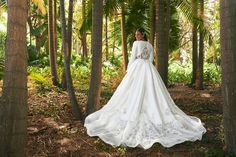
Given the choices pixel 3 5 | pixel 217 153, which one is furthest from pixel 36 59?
pixel 217 153

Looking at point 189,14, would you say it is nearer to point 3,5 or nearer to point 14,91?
point 14,91

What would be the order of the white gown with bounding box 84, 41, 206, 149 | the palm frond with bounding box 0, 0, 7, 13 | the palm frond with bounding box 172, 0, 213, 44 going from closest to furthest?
1. the white gown with bounding box 84, 41, 206, 149
2. the palm frond with bounding box 172, 0, 213, 44
3. the palm frond with bounding box 0, 0, 7, 13

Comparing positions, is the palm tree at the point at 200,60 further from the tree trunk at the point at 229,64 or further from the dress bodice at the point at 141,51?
the tree trunk at the point at 229,64

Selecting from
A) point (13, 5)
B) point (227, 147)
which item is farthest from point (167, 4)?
point (13, 5)

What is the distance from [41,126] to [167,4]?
4957 millimetres

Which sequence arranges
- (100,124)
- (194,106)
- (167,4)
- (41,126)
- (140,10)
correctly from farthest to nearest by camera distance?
(140,10)
(167,4)
(194,106)
(41,126)
(100,124)

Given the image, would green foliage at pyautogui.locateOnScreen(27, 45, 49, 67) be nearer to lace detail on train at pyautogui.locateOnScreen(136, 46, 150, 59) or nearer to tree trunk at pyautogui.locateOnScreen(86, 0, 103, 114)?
tree trunk at pyautogui.locateOnScreen(86, 0, 103, 114)

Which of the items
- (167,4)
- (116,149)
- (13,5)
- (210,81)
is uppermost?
(167,4)

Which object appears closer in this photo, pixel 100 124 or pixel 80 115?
pixel 100 124

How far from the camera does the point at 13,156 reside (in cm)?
458

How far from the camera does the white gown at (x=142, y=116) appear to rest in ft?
21.4

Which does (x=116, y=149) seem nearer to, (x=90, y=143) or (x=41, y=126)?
(x=90, y=143)

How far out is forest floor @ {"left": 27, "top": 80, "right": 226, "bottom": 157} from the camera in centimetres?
619

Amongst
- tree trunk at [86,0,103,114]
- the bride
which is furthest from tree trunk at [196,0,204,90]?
tree trunk at [86,0,103,114]
